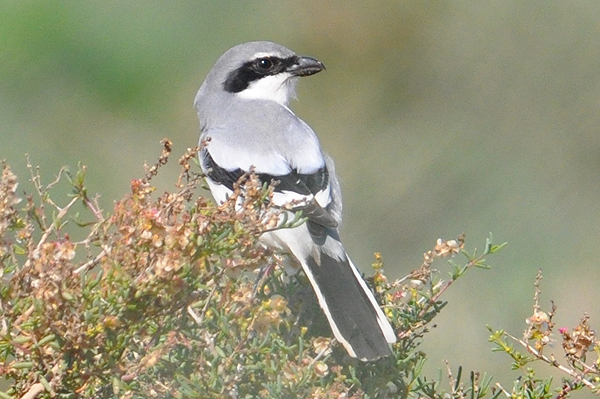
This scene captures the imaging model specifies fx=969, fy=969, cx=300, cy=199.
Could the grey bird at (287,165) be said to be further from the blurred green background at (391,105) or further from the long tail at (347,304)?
the blurred green background at (391,105)

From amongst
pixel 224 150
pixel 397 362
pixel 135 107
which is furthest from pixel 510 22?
pixel 397 362

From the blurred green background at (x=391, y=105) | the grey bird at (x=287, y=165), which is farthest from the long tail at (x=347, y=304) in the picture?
the blurred green background at (x=391, y=105)

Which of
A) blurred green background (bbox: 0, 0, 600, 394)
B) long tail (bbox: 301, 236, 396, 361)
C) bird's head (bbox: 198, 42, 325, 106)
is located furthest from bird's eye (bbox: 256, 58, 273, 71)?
blurred green background (bbox: 0, 0, 600, 394)

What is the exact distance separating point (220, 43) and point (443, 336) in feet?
9.49

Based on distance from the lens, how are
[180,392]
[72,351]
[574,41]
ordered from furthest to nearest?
[574,41]
[180,392]
[72,351]

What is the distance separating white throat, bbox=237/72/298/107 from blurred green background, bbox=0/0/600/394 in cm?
172

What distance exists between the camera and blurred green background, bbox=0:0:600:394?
5363 mm

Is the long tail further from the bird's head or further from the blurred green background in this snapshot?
the blurred green background

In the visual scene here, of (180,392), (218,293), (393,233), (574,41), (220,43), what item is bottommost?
(180,392)

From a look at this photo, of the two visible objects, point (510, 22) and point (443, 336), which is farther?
point (510, 22)

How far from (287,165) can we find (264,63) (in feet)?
2.34

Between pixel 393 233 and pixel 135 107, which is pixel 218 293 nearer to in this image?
pixel 393 233

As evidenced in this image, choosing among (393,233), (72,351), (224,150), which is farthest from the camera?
(393,233)

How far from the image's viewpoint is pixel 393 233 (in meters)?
5.31
